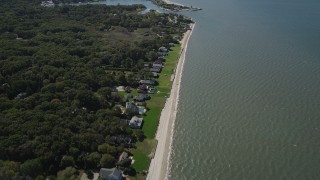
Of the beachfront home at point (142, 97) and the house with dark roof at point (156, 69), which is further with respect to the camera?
the house with dark roof at point (156, 69)

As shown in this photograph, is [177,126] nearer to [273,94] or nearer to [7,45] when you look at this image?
[273,94]

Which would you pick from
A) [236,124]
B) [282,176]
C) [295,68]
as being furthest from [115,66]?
[282,176]

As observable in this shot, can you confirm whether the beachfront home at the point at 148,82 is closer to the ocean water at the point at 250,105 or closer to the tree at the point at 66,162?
the ocean water at the point at 250,105

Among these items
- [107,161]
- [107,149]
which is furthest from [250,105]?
[107,161]

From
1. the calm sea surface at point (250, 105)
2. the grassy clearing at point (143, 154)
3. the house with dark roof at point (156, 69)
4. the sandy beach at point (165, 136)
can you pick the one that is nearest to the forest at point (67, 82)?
the grassy clearing at point (143, 154)

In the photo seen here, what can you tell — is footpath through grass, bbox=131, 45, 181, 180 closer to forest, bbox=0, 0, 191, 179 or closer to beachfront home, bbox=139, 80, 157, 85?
beachfront home, bbox=139, 80, 157, 85

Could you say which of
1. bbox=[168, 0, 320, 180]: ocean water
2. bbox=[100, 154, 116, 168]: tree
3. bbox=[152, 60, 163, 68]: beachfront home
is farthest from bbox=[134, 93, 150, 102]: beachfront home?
bbox=[100, 154, 116, 168]: tree
